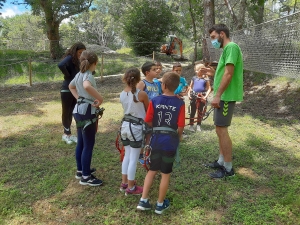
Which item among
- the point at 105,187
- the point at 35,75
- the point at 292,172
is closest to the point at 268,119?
the point at 292,172

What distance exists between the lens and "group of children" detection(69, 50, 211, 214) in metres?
2.30

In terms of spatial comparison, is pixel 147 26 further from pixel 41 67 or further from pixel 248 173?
pixel 248 173

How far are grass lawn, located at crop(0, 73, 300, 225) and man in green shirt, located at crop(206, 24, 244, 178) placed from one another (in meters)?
0.43

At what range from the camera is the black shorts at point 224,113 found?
2.99 m

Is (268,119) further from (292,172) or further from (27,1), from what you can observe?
(27,1)

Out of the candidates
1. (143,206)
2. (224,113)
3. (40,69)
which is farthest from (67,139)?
(40,69)

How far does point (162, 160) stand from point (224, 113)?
3.49 feet

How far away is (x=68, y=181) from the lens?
3.09 metres

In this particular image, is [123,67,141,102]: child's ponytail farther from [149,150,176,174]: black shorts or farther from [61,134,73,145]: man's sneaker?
[61,134,73,145]: man's sneaker

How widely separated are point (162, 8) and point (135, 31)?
2.77m

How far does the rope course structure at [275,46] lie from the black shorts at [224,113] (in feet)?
9.08

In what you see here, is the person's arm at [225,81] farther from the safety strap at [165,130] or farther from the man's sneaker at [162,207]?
the man's sneaker at [162,207]

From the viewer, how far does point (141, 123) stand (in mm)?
2531

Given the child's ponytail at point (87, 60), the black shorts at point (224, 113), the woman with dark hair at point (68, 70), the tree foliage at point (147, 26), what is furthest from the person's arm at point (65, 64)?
the tree foliage at point (147, 26)
